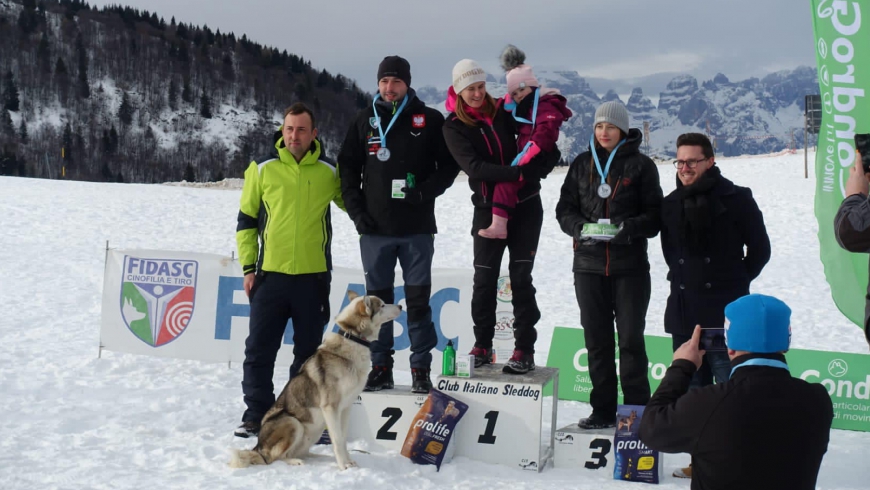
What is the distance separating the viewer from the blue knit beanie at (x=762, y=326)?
226 centimetres

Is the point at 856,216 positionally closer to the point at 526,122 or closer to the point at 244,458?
the point at 526,122

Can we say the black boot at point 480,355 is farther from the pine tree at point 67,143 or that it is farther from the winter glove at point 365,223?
the pine tree at point 67,143

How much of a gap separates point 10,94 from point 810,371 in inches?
3651

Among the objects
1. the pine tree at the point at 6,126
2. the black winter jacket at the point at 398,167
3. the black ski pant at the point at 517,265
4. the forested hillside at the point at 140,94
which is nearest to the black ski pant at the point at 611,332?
the black ski pant at the point at 517,265

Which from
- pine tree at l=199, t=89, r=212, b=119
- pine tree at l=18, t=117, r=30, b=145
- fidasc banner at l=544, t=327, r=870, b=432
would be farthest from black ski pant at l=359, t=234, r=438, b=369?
pine tree at l=199, t=89, r=212, b=119

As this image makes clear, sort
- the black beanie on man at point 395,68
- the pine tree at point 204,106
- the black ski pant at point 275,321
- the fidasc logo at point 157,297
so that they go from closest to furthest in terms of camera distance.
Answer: the black beanie on man at point 395,68
the black ski pant at point 275,321
the fidasc logo at point 157,297
the pine tree at point 204,106

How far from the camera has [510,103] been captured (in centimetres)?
482

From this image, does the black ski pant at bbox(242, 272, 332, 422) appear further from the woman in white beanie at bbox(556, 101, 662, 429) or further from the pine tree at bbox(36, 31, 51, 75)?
the pine tree at bbox(36, 31, 51, 75)

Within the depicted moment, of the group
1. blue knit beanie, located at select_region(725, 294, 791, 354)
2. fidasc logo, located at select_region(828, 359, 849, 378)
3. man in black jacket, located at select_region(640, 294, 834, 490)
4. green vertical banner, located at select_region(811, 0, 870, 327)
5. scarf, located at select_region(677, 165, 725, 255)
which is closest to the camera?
man in black jacket, located at select_region(640, 294, 834, 490)

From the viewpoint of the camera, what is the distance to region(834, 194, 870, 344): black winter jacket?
9.59ft

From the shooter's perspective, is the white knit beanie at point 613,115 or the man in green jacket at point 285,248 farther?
the man in green jacket at point 285,248

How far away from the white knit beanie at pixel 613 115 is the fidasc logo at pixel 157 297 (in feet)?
14.8

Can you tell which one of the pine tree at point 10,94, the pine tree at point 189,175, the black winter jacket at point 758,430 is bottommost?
the black winter jacket at point 758,430

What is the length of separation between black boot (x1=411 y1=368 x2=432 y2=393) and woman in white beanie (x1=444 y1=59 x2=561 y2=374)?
1.75 ft
